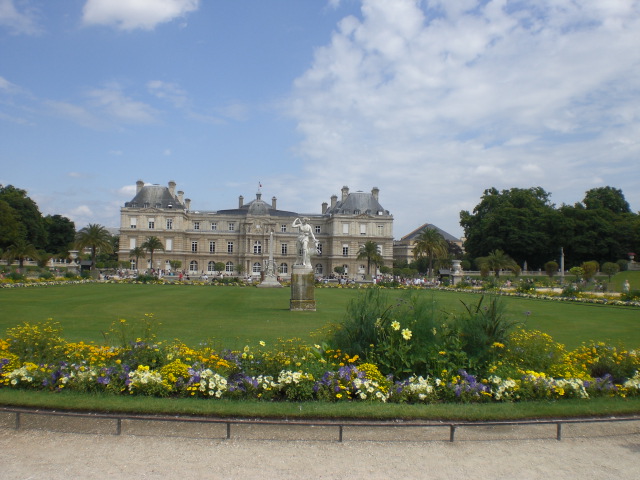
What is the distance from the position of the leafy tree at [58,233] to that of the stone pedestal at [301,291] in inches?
2570

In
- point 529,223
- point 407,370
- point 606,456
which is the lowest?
point 606,456

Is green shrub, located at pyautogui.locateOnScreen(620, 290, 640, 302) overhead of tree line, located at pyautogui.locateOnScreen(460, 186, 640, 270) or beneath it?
beneath

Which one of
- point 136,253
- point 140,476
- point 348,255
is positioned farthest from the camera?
point 348,255

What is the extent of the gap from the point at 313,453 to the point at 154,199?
256 feet

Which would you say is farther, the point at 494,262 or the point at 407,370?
the point at 494,262

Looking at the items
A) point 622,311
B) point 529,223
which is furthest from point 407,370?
point 529,223

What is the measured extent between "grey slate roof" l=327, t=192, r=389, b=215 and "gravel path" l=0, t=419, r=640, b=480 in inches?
2978

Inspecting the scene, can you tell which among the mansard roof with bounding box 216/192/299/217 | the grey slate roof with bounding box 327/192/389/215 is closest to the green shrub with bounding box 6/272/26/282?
the mansard roof with bounding box 216/192/299/217

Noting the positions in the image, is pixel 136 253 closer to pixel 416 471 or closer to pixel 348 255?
pixel 348 255

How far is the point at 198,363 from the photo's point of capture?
7461mm

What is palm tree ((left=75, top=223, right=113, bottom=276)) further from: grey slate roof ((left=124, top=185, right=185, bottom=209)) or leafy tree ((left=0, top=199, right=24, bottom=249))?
grey slate roof ((left=124, top=185, right=185, bottom=209))

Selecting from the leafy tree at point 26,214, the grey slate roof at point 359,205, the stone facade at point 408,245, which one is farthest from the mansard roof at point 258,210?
the stone facade at point 408,245

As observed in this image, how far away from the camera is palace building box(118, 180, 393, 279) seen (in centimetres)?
7762

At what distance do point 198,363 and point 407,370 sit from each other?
9.92 feet
